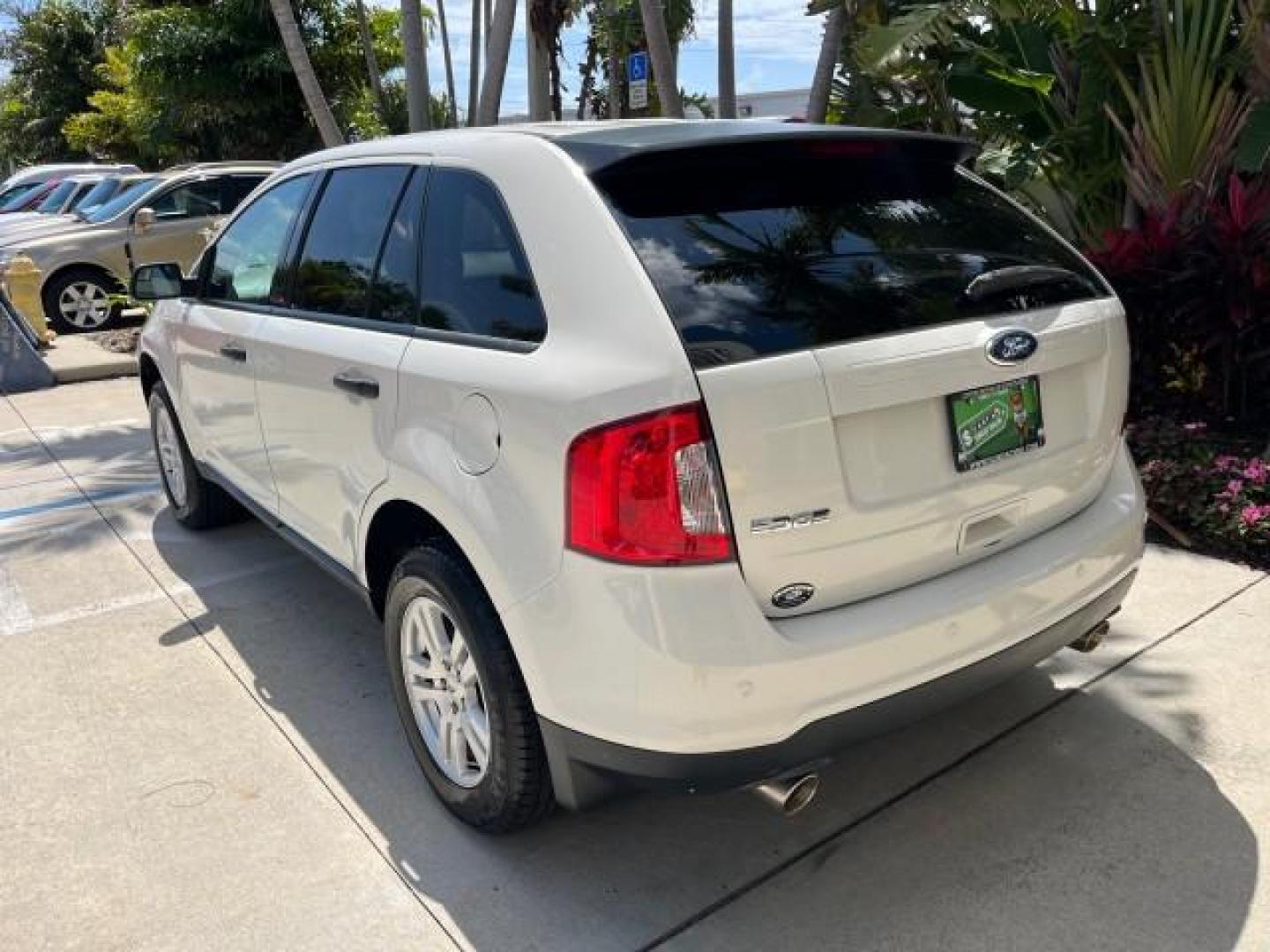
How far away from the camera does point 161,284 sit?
447cm

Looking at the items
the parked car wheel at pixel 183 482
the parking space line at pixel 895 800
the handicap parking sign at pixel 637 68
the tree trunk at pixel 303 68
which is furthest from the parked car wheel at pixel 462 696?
the handicap parking sign at pixel 637 68

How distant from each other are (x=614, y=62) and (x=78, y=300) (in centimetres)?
973

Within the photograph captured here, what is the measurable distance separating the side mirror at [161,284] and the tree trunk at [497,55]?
5.71 m

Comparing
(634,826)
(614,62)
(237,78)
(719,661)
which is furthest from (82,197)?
(719,661)

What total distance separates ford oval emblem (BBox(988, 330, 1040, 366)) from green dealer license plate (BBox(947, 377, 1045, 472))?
58 millimetres

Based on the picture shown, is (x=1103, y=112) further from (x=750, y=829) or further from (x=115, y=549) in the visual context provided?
(x=115, y=549)

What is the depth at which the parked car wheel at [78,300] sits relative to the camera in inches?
464

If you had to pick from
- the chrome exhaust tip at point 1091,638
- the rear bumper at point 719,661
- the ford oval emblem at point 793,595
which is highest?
the ford oval emblem at point 793,595

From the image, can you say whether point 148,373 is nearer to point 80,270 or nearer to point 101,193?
point 80,270

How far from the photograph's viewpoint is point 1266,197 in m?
4.88

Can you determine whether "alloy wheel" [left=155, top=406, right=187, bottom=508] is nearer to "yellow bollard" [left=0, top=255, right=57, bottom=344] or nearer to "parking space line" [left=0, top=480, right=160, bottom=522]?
"parking space line" [left=0, top=480, right=160, bottom=522]

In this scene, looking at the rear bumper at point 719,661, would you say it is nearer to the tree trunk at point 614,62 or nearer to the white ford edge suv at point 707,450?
the white ford edge suv at point 707,450

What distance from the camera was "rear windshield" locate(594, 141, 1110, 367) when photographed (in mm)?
2277

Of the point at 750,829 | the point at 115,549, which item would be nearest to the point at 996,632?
the point at 750,829
